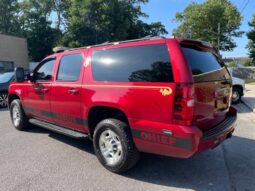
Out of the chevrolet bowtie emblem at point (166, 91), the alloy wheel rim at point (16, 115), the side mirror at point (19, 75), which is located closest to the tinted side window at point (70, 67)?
the side mirror at point (19, 75)

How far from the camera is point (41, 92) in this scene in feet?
18.6

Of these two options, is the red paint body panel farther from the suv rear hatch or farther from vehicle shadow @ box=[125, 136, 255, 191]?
vehicle shadow @ box=[125, 136, 255, 191]

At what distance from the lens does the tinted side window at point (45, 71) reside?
18.3 feet

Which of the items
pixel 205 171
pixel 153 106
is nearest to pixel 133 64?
pixel 153 106

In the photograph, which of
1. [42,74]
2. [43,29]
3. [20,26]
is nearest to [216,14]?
[43,29]

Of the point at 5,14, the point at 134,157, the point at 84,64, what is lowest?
the point at 134,157

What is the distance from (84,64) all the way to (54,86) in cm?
91

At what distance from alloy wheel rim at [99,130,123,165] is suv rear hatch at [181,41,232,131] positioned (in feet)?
4.18

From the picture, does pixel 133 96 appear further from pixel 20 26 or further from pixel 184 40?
pixel 20 26

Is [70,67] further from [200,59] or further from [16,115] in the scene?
[16,115]

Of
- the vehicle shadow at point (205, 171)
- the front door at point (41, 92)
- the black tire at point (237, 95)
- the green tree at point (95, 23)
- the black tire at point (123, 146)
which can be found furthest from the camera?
the green tree at point (95, 23)

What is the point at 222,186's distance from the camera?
3758 mm

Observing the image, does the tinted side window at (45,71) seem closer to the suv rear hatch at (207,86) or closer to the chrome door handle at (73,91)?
the chrome door handle at (73,91)

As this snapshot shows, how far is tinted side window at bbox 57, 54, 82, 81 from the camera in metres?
4.88
